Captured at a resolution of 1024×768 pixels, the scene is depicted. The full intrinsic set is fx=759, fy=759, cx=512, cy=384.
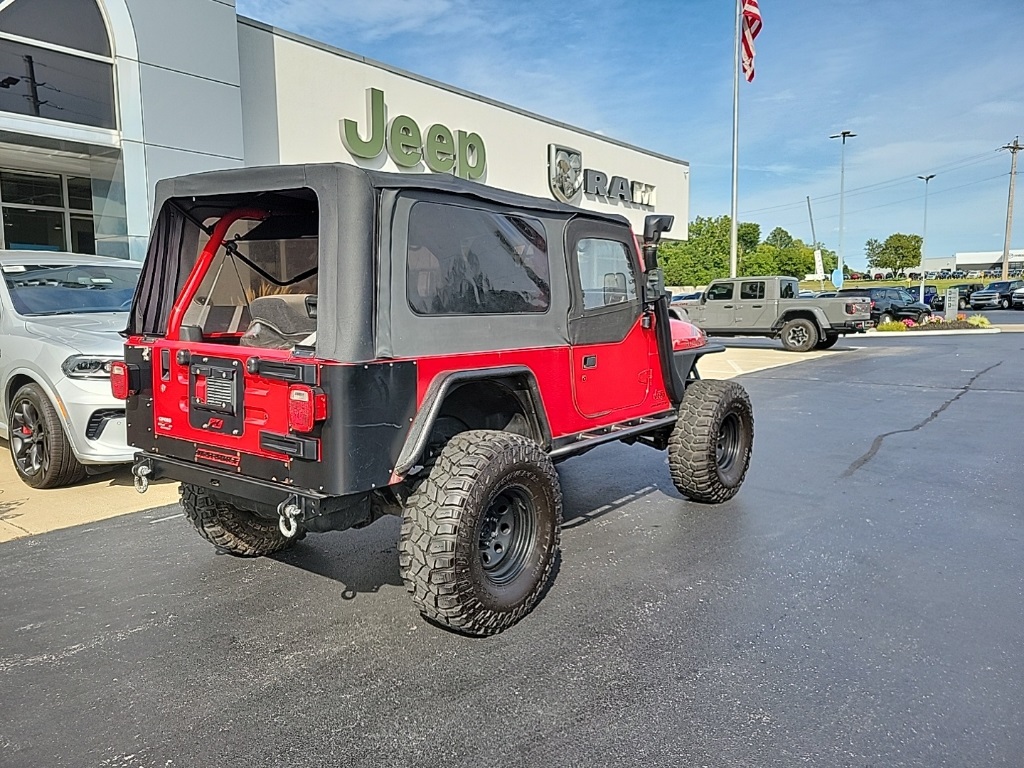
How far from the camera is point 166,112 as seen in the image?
11297 millimetres

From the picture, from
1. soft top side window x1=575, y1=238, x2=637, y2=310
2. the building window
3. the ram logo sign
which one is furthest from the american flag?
soft top side window x1=575, y1=238, x2=637, y2=310

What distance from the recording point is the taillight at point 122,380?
3867 millimetres

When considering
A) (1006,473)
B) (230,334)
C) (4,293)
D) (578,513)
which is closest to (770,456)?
(1006,473)

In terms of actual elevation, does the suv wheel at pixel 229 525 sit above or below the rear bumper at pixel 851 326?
below

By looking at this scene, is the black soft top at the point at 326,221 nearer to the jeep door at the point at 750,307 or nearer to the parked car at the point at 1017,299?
the jeep door at the point at 750,307

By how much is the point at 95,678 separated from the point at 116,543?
185cm

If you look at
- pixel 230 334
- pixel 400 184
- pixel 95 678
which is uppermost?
pixel 400 184

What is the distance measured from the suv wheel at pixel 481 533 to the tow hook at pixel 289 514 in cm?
46

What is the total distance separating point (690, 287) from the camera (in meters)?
55.9

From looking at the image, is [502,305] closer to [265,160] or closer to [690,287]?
[265,160]

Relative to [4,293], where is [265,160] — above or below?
above

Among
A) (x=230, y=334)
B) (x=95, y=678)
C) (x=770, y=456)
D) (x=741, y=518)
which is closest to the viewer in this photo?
(x=95, y=678)

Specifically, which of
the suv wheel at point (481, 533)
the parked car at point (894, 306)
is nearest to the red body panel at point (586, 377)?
the suv wheel at point (481, 533)

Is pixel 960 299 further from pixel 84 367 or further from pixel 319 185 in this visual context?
pixel 319 185
